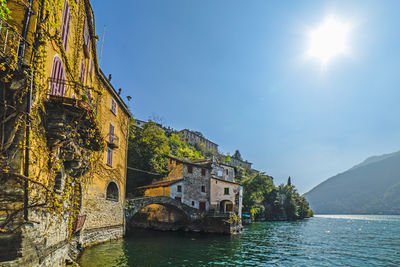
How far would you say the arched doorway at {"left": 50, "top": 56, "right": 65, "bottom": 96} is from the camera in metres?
8.88

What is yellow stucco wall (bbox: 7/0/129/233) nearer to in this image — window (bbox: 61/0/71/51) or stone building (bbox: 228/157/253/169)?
window (bbox: 61/0/71/51)

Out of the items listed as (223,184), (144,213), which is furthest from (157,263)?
(223,184)

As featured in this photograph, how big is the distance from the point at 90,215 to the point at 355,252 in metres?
22.8

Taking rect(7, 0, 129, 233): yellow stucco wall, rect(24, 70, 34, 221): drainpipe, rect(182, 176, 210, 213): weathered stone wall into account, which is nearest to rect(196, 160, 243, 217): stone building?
rect(182, 176, 210, 213): weathered stone wall

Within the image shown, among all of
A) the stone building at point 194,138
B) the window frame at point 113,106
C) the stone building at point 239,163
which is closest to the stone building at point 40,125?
the window frame at point 113,106

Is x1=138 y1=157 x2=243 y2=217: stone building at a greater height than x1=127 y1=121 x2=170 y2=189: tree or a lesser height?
lesser

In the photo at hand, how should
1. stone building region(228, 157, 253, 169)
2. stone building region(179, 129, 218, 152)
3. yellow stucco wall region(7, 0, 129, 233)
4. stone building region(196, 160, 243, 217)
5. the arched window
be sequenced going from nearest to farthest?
yellow stucco wall region(7, 0, 129, 233), the arched window, stone building region(196, 160, 243, 217), stone building region(179, 129, 218, 152), stone building region(228, 157, 253, 169)

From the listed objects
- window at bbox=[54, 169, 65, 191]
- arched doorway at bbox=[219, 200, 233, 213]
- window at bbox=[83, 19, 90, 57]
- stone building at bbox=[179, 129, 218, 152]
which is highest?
stone building at bbox=[179, 129, 218, 152]

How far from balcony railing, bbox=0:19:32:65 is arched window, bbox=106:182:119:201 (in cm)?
1675

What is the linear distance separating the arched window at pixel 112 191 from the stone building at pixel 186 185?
11854 mm

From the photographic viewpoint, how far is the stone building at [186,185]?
34750 millimetres

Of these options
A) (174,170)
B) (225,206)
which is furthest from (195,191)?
(225,206)

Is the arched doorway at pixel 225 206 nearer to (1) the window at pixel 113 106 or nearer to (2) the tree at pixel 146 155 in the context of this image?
(2) the tree at pixel 146 155

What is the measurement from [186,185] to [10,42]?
31409mm
